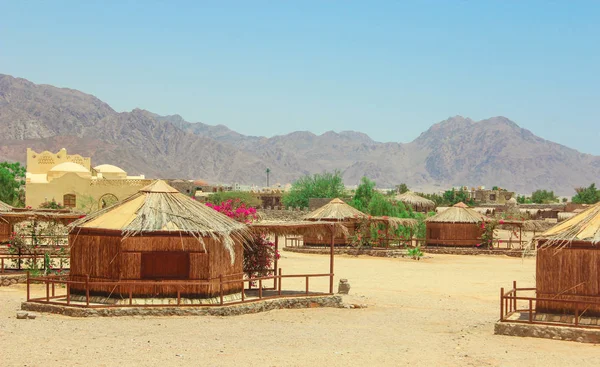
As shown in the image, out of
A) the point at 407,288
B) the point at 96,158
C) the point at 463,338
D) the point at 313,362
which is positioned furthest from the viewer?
the point at 96,158

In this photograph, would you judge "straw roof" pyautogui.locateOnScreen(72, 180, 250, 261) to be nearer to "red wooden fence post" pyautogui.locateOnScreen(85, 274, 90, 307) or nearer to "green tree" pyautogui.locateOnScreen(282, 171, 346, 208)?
"red wooden fence post" pyautogui.locateOnScreen(85, 274, 90, 307)

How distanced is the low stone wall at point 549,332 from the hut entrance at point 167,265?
7449 mm

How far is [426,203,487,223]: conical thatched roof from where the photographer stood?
48000 millimetres

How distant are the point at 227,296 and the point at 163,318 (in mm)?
2461

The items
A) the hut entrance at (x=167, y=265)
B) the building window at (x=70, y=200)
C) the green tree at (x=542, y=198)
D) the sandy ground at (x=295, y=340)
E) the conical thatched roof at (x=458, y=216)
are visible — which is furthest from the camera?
the green tree at (x=542, y=198)

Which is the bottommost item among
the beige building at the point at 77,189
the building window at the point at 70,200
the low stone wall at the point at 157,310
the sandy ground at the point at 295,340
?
the sandy ground at the point at 295,340

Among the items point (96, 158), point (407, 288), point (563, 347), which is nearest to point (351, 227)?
point (407, 288)

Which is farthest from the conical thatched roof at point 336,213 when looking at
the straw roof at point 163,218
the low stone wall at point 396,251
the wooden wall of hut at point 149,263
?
the wooden wall of hut at point 149,263

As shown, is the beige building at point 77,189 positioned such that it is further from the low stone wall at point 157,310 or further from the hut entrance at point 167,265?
the low stone wall at point 157,310

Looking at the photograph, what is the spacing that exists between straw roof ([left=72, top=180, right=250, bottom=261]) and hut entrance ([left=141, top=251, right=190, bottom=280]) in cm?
67

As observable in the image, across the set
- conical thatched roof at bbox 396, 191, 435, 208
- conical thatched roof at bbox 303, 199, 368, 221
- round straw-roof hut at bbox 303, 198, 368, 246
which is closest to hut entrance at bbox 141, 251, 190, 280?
round straw-roof hut at bbox 303, 198, 368, 246

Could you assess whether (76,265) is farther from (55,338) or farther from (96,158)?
(96,158)

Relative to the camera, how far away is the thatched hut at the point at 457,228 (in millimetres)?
48031

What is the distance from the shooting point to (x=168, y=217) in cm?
2148
